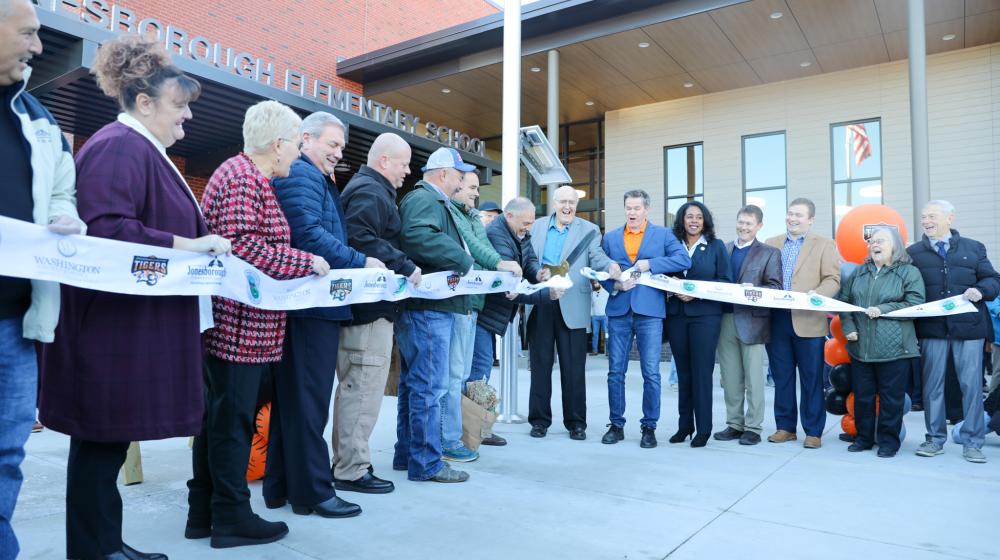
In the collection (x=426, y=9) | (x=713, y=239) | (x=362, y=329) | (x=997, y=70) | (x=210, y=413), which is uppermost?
(x=426, y=9)

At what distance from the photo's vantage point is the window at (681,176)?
50.8 feet

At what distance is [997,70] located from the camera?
12.2 metres

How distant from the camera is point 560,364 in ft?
17.9

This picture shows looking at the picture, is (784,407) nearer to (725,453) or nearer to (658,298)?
(725,453)

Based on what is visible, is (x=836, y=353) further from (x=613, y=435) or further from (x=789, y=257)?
(x=613, y=435)

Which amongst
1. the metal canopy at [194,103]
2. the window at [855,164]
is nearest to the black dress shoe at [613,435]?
the metal canopy at [194,103]

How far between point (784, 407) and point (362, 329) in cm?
363

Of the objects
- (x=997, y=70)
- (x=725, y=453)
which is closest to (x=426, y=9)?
(x=997, y=70)

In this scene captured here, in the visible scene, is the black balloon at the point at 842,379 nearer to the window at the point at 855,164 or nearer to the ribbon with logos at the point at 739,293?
the ribbon with logos at the point at 739,293

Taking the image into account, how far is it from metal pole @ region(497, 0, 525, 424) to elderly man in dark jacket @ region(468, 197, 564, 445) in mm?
690

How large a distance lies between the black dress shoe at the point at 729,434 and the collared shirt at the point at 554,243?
6.26 ft

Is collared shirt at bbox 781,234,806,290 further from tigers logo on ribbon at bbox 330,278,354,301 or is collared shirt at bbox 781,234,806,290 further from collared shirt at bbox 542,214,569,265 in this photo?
tigers logo on ribbon at bbox 330,278,354,301

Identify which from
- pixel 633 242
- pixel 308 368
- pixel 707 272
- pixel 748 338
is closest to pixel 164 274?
pixel 308 368

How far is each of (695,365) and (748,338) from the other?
52 centimetres
